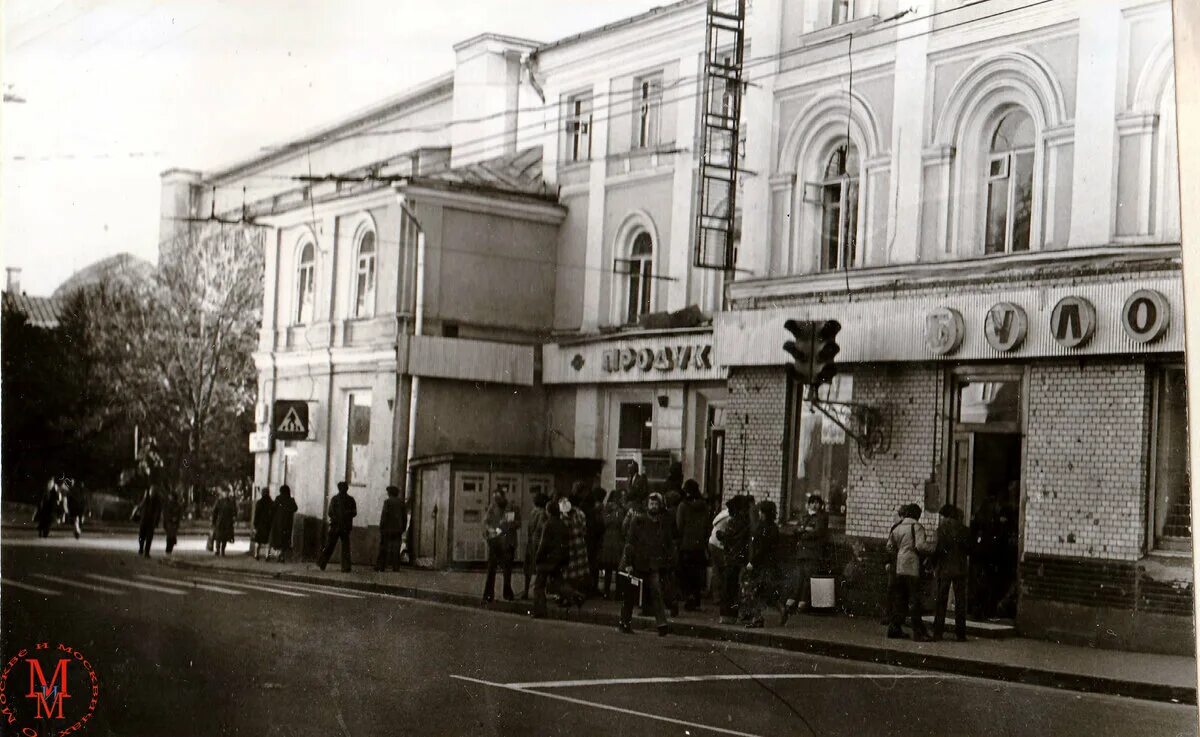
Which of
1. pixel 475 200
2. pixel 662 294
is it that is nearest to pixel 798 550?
pixel 662 294

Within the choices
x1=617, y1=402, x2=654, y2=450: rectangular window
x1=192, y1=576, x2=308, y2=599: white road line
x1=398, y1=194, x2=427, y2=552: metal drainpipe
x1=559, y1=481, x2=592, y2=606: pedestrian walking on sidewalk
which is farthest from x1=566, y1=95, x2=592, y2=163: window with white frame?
x1=192, y1=576, x2=308, y2=599: white road line

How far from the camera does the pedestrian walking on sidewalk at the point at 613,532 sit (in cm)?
610

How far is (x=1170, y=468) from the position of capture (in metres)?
4.98

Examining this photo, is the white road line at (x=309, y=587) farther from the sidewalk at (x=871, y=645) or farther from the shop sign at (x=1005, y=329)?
the shop sign at (x=1005, y=329)

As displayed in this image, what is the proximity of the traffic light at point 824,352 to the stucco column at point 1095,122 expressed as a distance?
1.07 metres

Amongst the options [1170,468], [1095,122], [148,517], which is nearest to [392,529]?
[148,517]

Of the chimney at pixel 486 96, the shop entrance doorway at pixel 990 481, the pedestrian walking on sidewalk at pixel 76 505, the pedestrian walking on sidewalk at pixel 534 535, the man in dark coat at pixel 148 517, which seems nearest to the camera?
the shop entrance doorway at pixel 990 481

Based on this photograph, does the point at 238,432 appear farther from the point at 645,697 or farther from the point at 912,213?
the point at 912,213

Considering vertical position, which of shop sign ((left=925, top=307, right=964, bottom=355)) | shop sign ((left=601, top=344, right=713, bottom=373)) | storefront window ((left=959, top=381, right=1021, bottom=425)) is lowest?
storefront window ((left=959, top=381, right=1021, bottom=425))

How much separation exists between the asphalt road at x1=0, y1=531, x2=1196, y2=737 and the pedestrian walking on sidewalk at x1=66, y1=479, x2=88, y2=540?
117 millimetres

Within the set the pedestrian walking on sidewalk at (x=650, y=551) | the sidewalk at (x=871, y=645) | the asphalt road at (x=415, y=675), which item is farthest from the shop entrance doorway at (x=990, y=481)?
the pedestrian walking on sidewalk at (x=650, y=551)

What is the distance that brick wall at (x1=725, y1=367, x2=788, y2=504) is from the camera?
18.9ft

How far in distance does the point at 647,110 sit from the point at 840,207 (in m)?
1.02

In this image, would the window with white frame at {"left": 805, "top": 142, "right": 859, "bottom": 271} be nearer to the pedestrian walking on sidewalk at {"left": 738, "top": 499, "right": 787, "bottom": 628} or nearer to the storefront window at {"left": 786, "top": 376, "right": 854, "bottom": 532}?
the storefront window at {"left": 786, "top": 376, "right": 854, "bottom": 532}
